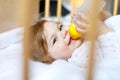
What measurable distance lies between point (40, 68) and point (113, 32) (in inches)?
11.9

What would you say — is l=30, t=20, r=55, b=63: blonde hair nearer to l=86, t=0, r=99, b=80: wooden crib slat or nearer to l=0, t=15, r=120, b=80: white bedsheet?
l=0, t=15, r=120, b=80: white bedsheet

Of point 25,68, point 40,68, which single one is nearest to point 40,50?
point 40,68

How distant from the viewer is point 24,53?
626mm

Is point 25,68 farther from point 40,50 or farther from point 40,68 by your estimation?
point 40,50

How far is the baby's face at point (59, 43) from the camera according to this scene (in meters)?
1.11

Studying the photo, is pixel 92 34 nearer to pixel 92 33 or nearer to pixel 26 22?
pixel 92 33

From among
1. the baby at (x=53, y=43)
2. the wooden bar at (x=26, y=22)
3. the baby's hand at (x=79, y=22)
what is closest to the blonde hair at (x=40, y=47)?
the baby at (x=53, y=43)

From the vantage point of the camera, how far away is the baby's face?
1.11 metres

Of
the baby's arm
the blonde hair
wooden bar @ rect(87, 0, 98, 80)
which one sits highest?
wooden bar @ rect(87, 0, 98, 80)

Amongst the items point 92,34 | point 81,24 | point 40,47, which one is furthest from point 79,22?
point 92,34

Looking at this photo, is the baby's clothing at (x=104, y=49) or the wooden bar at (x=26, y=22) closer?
the wooden bar at (x=26, y=22)

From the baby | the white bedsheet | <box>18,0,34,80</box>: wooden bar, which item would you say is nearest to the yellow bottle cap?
the baby

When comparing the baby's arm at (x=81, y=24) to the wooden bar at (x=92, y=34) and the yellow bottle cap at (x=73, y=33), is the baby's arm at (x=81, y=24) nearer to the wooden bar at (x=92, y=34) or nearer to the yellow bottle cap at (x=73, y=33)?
the yellow bottle cap at (x=73, y=33)

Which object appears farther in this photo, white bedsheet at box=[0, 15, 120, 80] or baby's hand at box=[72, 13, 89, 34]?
baby's hand at box=[72, 13, 89, 34]
